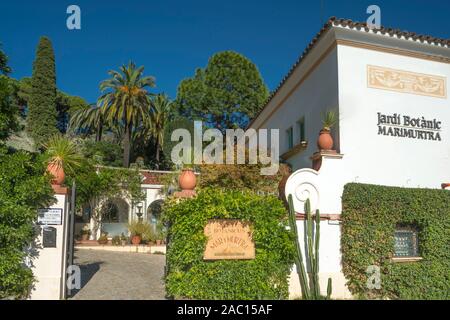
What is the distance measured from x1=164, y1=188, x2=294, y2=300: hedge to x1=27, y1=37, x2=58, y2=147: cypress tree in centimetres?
2709

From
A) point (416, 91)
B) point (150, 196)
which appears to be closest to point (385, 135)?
point (416, 91)

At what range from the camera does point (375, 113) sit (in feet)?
34.7

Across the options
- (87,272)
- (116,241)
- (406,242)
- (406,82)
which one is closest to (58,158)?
(87,272)

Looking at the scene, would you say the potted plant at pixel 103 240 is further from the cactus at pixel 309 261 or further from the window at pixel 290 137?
the cactus at pixel 309 261

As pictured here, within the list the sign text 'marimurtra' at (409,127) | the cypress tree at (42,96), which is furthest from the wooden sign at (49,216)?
the cypress tree at (42,96)

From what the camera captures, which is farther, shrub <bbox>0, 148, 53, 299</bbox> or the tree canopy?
the tree canopy

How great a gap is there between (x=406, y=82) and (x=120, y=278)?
9.60 meters

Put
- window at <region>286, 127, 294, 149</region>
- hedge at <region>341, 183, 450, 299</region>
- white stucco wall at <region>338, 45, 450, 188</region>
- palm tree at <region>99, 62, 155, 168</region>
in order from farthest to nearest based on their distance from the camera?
palm tree at <region>99, 62, 155, 168</region>, window at <region>286, 127, 294, 149</region>, white stucco wall at <region>338, 45, 450, 188</region>, hedge at <region>341, 183, 450, 299</region>

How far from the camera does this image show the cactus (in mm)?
8891

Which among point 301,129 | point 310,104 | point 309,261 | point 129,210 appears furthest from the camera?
point 129,210

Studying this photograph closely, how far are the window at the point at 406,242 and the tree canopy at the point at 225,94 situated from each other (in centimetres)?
2210

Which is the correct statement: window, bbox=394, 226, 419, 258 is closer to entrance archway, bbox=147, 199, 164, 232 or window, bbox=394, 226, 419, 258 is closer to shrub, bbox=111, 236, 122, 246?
shrub, bbox=111, 236, 122, 246

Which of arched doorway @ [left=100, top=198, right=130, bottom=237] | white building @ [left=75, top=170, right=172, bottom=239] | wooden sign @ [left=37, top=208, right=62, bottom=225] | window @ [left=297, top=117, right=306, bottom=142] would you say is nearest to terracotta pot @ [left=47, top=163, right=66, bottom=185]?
wooden sign @ [left=37, top=208, right=62, bottom=225]

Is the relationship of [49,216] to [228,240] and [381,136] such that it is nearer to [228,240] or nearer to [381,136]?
[228,240]
